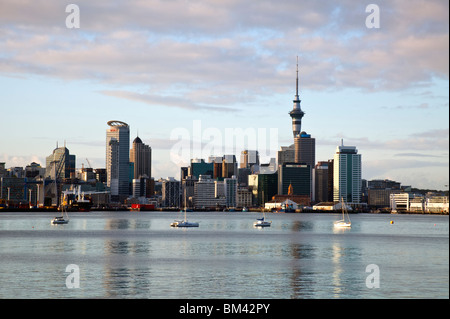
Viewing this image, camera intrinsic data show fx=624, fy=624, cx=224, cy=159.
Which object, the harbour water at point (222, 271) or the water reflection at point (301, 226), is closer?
the harbour water at point (222, 271)

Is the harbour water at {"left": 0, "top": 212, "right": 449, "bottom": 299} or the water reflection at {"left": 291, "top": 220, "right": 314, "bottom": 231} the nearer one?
the harbour water at {"left": 0, "top": 212, "right": 449, "bottom": 299}

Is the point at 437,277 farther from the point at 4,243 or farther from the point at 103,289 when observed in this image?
the point at 4,243

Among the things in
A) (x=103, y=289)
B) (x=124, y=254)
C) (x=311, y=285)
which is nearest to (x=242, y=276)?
(x=311, y=285)

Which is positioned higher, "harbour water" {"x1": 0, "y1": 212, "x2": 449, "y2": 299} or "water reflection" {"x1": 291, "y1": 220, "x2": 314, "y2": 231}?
"harbour water" {"x1": 0, "y1": 212, "x2": 449, "y2": 299}

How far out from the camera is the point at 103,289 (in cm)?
4225

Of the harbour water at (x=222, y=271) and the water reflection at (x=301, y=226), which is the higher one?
the harbour water at (x=222, y=271)

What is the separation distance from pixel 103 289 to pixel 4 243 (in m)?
49.5

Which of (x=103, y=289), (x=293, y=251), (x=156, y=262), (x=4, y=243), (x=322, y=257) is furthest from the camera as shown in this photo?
(x=4, y=243)

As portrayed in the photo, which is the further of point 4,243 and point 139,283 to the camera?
point 4,243

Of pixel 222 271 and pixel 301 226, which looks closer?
Answer: pixel 222 271

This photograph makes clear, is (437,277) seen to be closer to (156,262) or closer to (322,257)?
(322,257)

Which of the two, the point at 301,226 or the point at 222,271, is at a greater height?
the point at 222,271
